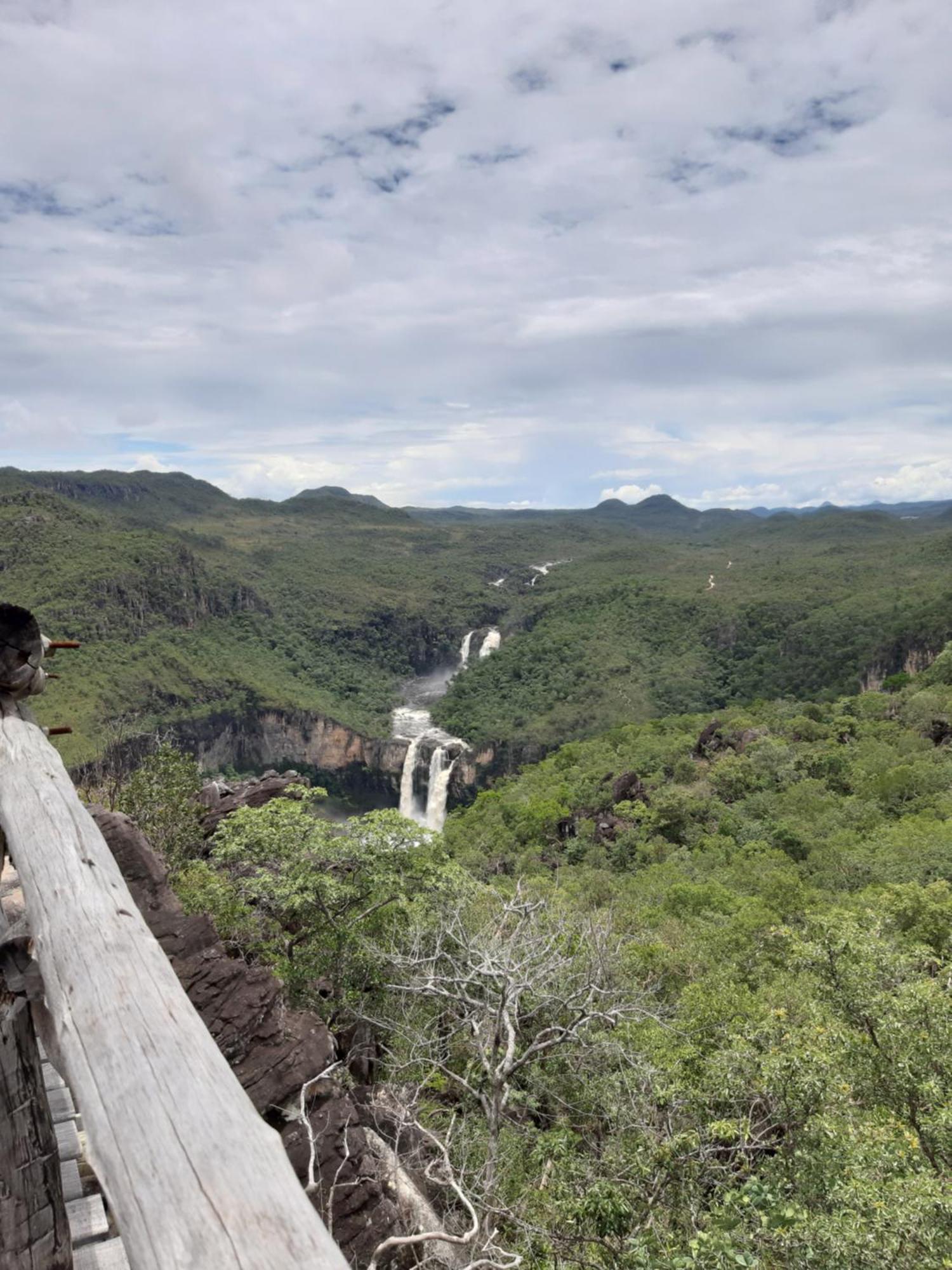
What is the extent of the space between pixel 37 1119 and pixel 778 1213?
6796 millimetres

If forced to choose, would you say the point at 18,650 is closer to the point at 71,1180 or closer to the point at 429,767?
the point at 71,1180

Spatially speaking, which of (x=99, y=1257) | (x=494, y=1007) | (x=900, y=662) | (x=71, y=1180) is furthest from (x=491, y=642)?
(x=99, y=1257)

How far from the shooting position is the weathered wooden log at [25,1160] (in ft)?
7.62

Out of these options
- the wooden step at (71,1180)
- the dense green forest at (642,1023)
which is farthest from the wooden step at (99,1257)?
the dense green forest at (642,1023)

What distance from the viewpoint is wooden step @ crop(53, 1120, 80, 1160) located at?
411 cm

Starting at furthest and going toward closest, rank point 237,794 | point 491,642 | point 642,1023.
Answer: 1. point 491,642
2. point 237,794
3. point 642,1023

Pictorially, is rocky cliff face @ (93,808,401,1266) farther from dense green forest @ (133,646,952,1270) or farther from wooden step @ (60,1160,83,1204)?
wooden step @ (60,1160,83,1204)

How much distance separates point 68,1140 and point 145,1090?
3.71 meters

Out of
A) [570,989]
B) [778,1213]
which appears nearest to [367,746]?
[570,989]

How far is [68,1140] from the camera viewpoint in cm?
419

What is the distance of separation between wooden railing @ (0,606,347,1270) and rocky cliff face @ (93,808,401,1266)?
6.31 meters

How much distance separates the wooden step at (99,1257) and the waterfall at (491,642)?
383ft

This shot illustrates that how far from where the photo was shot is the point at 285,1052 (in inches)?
357

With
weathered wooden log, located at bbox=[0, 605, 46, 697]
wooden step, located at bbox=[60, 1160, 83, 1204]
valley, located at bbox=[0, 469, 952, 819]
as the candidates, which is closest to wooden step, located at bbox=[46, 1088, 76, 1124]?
wooden step, located at bbox=[60, 1160, 83, 1204]
